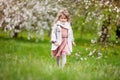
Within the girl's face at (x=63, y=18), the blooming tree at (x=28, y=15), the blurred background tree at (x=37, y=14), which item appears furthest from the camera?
the blooming tree at (x=28, y=15)

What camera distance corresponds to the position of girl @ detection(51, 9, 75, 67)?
14.3 meters

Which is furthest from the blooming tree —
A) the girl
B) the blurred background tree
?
the girl

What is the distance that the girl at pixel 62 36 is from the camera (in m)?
14.3

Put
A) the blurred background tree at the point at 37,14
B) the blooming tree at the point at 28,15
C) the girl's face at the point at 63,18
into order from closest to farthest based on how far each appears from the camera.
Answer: the girl's face at the point at 63,18 < the blurred background tree at the point at 37,14 < the blooming tree at the point at 28,15

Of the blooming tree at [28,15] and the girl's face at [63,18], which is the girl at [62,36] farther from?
the blooming tree at [28,15]

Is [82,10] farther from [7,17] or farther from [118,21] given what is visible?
[7,17]

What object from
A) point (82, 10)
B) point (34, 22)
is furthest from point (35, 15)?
point (82, 10)

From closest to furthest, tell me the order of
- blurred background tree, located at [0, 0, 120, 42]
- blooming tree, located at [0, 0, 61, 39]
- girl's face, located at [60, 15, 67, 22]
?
girl's face, located at [60, 15, 67, 22] < blurred background tree, located at [0, 0, 120, 42] < blooming tree, located at [0, 0, 61, 39]

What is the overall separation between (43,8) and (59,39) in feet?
43.9

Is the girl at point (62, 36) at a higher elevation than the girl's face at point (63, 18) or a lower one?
lower

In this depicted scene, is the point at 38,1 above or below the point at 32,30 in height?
above

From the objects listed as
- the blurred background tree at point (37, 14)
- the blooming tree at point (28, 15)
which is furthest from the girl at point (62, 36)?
the blooming tree at point (28, 15)

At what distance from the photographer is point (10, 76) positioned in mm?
8898

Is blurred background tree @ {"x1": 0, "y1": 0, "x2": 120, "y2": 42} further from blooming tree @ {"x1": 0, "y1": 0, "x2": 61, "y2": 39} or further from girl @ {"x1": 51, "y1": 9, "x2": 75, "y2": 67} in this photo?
girl @ {"x1": 51, "y1": 9, "x2": 75, "y2": 67}
